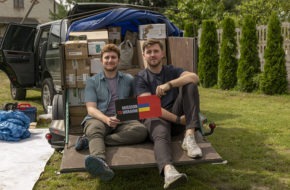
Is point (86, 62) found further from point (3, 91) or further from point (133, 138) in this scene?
point (3, 91)

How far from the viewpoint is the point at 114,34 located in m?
5.55

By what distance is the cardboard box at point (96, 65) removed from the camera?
16.5 feet

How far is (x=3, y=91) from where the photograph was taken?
12.9m

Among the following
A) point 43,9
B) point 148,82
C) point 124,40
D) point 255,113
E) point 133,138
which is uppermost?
point 43,9

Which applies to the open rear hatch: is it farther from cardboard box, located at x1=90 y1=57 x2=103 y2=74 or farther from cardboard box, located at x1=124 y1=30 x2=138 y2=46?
cardboard box, located at x1=90 y1=57 x2=103 y2=74

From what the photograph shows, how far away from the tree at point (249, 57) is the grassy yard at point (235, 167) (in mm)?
3726

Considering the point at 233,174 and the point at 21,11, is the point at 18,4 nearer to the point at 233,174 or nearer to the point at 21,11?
the point at 21,11

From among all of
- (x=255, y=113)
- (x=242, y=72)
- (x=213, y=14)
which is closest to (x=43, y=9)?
(x=213, y=14)

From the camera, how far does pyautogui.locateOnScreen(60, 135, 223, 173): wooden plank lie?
3.51 meters

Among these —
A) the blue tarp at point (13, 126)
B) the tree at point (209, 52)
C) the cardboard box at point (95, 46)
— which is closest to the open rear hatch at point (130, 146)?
the cardboard box at point (95, 46)

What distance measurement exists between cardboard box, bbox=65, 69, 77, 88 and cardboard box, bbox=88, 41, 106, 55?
33 centimetres

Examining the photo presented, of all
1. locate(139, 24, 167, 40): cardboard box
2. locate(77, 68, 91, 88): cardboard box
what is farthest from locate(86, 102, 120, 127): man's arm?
locate(139, 24, 167, 40): cardboard box

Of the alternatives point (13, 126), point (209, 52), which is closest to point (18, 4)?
point (209, 52)

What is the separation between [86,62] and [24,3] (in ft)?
110
